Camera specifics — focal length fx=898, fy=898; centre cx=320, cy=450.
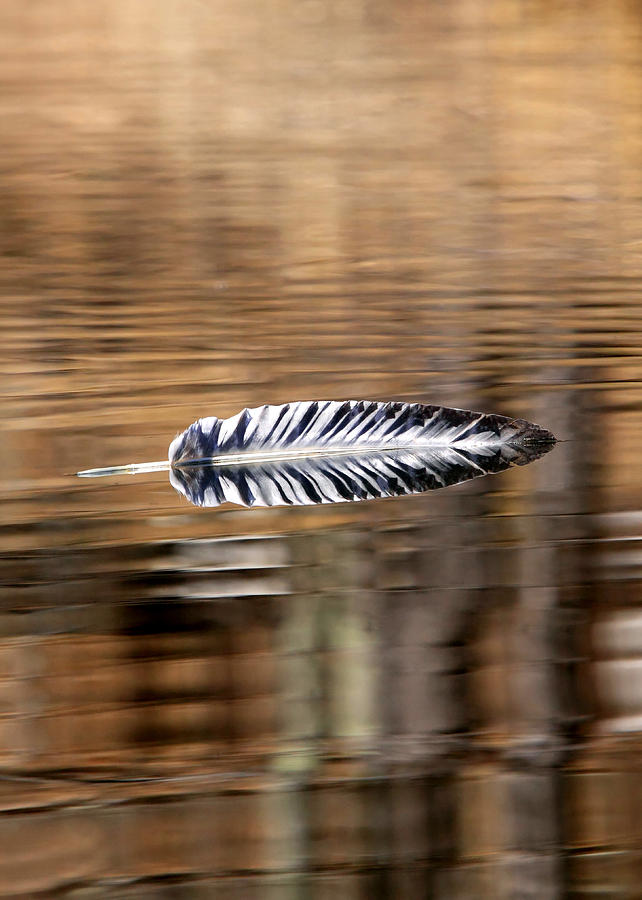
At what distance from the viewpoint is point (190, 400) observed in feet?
1.90

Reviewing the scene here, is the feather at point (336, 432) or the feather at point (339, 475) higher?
the feather at point (336, 432)

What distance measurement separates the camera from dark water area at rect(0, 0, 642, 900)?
394mm

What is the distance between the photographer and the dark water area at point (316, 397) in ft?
1.29

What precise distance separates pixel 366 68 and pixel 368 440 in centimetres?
52

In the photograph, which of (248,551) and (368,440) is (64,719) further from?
(368,440)

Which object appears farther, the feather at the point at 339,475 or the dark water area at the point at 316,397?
the feather at the point at 339,475

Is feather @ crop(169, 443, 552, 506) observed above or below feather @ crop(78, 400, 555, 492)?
below

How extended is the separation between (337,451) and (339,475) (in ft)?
0.07

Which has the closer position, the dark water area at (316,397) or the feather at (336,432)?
the dark water area at (316,397)

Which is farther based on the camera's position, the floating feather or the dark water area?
the floating feather

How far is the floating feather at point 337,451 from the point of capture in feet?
1.69

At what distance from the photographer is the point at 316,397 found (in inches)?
23.0

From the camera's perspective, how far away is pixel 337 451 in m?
0.54

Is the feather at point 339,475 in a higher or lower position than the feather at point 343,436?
lower
